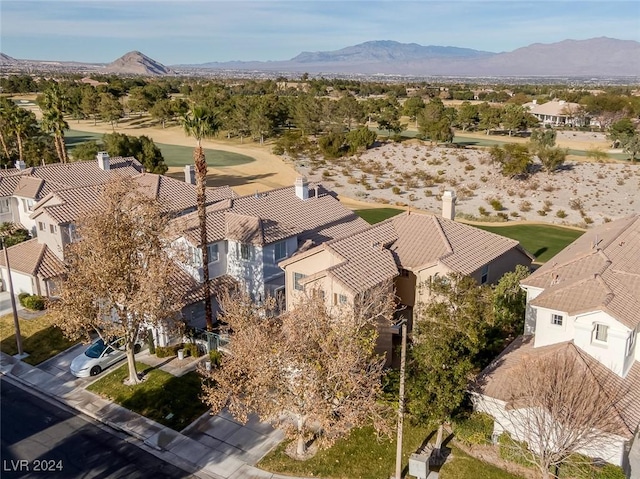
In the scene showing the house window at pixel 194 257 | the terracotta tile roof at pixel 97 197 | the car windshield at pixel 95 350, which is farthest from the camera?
the terracotta tile roof at pixel 97 197

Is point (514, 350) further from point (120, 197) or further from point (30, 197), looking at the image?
point (30, 197)

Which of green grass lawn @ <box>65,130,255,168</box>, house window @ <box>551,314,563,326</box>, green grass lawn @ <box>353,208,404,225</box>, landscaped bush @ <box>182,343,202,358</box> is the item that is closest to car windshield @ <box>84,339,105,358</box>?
landscaped bush @ <box>182,343,202,358</box>

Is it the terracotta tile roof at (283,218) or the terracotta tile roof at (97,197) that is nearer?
the terracotta tile roof at (283,218)

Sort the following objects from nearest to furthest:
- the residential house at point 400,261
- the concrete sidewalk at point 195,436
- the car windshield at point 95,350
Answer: the concrete sidewalk at point 195,436, the residential house at point 400,261, the car windshield at point 95,350

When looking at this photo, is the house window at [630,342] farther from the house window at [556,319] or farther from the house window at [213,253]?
the house window at [213,253]

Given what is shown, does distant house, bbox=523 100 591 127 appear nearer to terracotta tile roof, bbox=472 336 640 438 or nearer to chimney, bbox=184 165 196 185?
chimney, bbox=184 165 196 185

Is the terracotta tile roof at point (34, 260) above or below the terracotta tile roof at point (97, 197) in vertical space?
below

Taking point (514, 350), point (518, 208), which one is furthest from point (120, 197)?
point (518, 208)

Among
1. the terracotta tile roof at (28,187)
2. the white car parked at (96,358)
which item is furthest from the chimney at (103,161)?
the white car parked at (96,358)
